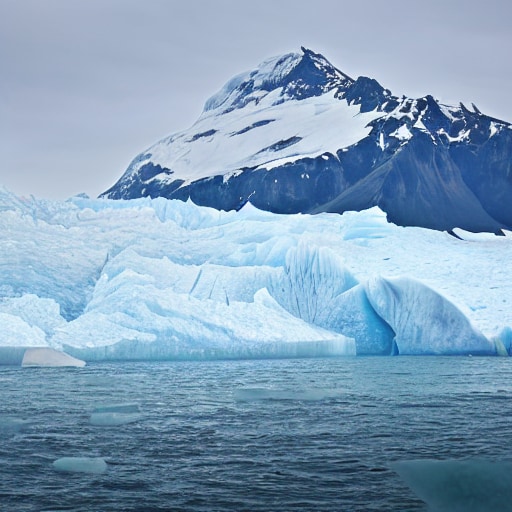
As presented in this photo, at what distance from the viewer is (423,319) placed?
85.4 feet

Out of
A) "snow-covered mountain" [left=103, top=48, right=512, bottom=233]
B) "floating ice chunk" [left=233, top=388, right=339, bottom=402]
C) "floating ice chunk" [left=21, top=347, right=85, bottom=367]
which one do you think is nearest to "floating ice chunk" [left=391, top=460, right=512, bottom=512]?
"floating ice chunk" [left=233, top=388, right=339, bottom=402]

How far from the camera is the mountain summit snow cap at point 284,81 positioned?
266ft

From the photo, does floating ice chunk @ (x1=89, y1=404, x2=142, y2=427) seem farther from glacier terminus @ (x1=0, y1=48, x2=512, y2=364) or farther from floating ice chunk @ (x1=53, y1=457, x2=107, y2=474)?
glacier terminus @ (x1=0, y1=48, x2=512, y2=364)

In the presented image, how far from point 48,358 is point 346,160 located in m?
45.5

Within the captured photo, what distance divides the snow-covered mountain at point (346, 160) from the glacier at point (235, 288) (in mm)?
22339

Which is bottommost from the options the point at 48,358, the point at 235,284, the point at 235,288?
the point at 48,358

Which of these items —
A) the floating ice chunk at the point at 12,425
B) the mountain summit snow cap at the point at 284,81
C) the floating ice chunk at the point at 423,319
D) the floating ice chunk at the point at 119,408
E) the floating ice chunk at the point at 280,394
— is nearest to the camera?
the floating ice chunk at the point at 12,425

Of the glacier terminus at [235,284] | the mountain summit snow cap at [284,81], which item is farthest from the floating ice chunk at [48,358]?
the mountain summit snow cap at [284,81]

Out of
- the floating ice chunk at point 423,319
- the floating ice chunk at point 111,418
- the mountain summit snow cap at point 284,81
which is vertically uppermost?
the mountain summit snow cap at point 284,81

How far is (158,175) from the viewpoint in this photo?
75438 mm

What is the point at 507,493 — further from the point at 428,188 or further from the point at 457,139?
the point at 457,139

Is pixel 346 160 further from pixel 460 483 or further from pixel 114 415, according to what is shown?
pixel 460 483

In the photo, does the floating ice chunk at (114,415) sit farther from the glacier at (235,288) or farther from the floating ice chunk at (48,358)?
the glacier at (235,288)

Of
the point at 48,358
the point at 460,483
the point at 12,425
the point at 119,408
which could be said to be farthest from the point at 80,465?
the point at 48,358
